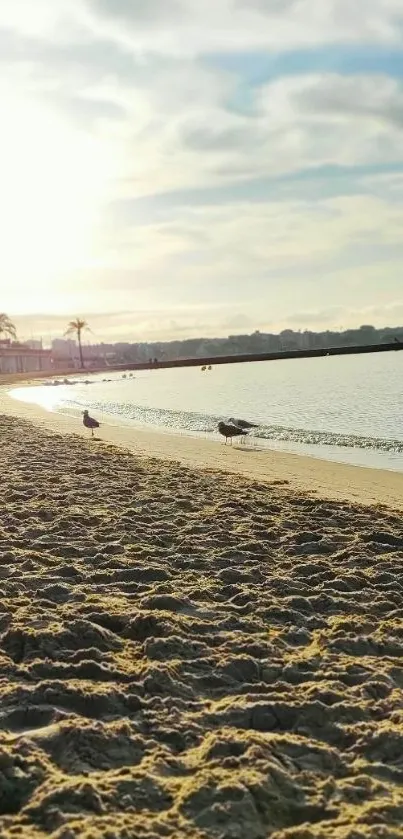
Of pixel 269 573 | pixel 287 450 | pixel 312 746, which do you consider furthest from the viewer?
pixel 287 450

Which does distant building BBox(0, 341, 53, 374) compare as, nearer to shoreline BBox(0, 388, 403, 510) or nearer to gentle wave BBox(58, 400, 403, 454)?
gentle wave BBox(58, 400, 403, 454)

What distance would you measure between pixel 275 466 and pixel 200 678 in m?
10.2

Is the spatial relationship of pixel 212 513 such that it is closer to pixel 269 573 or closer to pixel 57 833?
pixel 269 573

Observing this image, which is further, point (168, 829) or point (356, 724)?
point (356, 724)

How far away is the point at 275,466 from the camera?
546 inches

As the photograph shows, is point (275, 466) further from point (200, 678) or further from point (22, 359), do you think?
point (22, 359)

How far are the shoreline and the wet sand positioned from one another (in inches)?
117

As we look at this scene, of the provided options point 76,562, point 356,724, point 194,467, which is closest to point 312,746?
point 356,724

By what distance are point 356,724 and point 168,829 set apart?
1173 millimetres

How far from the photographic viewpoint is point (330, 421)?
80.5 feet

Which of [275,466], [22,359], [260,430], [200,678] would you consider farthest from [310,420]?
[22,359]

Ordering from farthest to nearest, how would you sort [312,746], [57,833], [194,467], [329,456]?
[329,456]
[194,467]
[312,746]
[57,833]

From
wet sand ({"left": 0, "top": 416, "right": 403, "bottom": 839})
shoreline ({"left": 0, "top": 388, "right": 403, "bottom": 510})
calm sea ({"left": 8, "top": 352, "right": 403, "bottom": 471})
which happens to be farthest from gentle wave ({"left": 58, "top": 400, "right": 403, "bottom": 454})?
wet sand ({"left": 0, "top": 416, "right": 403, "bottom": 839})

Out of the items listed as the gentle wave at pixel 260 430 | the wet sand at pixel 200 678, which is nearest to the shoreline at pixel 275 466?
the gentle wave at pixel 260 430
